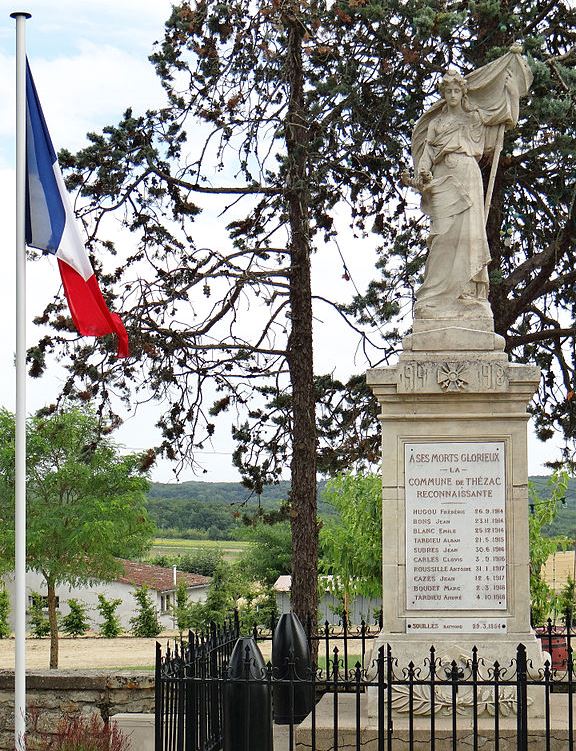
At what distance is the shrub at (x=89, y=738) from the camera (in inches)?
307

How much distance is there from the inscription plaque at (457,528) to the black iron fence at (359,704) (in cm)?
52

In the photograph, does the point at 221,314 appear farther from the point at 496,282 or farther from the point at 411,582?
the point at 411,582

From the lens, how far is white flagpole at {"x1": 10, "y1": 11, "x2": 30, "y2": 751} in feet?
26.8

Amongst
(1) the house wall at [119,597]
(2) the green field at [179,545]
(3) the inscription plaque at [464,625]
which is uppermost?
(3) the inscription plaque at [464,625]

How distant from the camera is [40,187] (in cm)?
914

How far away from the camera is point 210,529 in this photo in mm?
73188

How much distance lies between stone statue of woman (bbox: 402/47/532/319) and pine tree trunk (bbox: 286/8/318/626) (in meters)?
5.55

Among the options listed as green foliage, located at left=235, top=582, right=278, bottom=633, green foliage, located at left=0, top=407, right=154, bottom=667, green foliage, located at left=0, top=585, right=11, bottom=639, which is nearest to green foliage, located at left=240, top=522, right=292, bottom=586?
green foliage, located at left=235, top=582, right=278, bottom=633

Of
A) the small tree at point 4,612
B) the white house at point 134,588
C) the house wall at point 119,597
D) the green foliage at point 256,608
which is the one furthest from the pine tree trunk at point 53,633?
the house wall at point 119,597

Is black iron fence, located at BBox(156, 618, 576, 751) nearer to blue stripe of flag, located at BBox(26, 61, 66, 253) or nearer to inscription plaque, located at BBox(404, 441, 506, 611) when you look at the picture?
inscription plaque, located at BBox(404, 441, 506, 611)

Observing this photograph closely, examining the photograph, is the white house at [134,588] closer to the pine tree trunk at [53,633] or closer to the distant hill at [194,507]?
the distant hill at [194,507]

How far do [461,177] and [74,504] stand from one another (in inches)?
950

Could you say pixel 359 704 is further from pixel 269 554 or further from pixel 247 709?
pixel 269 554

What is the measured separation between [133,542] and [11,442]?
4.31 metres
